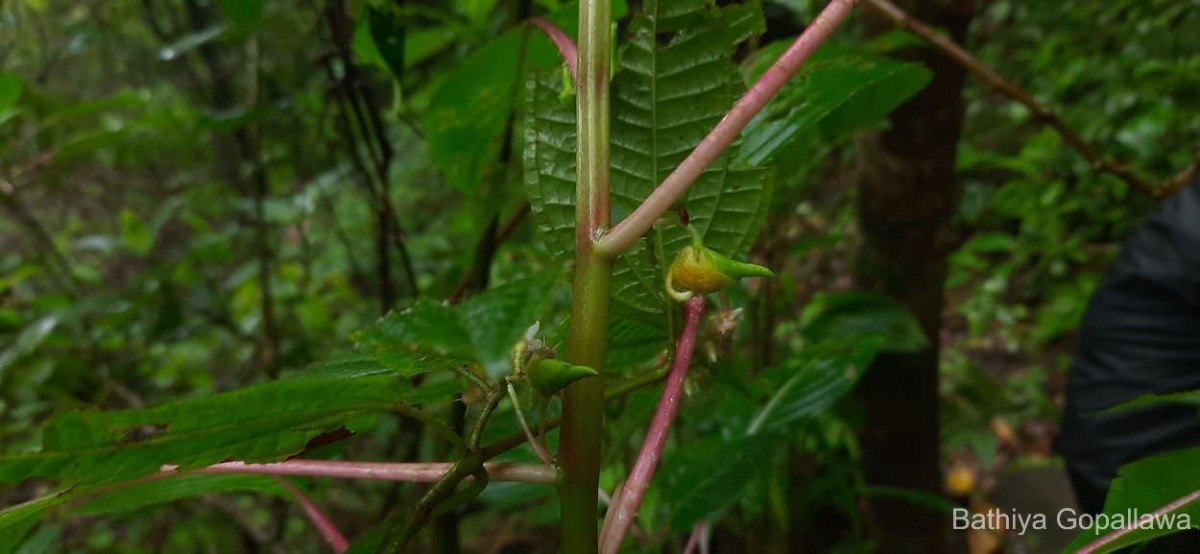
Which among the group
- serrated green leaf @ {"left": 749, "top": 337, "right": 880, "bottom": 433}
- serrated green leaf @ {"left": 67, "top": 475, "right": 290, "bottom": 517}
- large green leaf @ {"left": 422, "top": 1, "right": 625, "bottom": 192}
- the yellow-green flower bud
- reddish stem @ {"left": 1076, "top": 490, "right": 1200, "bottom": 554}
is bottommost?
serrated green leaf @ {"left": 749, "top": 337, "right": 880, "bottom": 433}

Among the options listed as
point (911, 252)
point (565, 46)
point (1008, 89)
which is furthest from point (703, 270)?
point (911, 252)

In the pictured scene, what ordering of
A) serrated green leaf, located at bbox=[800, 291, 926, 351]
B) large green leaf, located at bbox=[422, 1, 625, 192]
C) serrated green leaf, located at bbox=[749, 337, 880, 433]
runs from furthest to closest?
serrated green leaf, located at bbox=[800, 291, 926, 351] → serrated green leaf, located at bbox=[749, 337, 880, 433] → large green leaf, located at bbox=[422, 1, 625, 192]

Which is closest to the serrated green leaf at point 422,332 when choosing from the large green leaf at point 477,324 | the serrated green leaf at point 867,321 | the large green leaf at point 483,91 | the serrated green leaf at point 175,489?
the large green leaf at point 477,324

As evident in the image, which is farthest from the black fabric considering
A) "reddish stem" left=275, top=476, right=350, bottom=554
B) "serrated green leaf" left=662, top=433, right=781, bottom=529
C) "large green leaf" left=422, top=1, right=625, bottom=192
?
"reddish stem" left=275, top=476, right=350, bottom=554

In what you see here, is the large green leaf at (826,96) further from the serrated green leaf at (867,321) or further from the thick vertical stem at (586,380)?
the serrated green leaf at (867,321)

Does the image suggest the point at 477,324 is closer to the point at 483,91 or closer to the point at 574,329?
the point at 574,329

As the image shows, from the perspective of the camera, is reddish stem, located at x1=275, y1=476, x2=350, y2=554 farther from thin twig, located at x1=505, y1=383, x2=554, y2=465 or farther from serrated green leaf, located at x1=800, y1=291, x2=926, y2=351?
serrated green leaf, located at x1=800, y1=291, x2=926, y2=351
